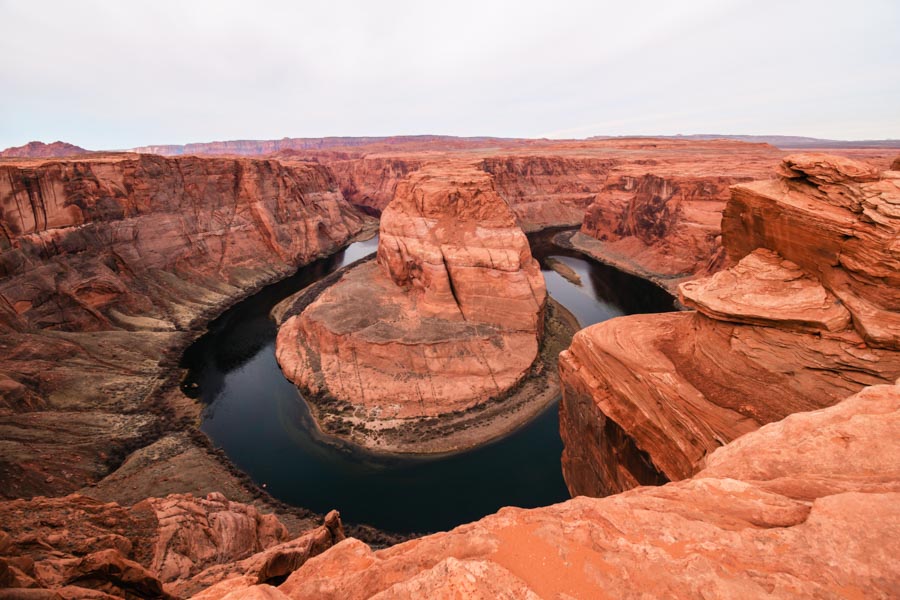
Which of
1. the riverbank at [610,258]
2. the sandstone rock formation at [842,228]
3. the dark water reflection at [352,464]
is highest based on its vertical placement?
the sandstone rock formation at [842,228]

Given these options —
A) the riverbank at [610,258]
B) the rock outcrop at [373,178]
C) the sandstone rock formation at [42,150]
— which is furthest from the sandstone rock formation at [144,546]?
the sandstone rock formation at [42,150]

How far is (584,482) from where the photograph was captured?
17.0 metres

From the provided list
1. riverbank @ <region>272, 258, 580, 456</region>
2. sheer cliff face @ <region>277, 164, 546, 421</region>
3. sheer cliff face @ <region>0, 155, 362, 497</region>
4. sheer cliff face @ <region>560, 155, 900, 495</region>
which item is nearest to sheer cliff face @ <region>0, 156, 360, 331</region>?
sheer cliff face @ <region>0, 155, 362, 497</region>

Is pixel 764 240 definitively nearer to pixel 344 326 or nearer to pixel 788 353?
pixel 788 353

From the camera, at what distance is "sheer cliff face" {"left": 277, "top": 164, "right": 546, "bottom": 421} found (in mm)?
27672

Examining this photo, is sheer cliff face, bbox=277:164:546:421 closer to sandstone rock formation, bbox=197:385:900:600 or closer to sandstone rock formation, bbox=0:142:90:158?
sandstone rock formation, bbox=197:385:900:600

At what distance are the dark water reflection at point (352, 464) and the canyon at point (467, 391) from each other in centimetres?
148

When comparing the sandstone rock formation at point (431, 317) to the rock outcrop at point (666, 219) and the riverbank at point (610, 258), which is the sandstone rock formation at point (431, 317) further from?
the rock outcrop at point (666, 219)

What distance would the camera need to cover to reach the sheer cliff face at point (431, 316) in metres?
27.7


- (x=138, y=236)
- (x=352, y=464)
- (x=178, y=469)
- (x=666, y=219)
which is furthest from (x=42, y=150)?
(x=666, y=219)

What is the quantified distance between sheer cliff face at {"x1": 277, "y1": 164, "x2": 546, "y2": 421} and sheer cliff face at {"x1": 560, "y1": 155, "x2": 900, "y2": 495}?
13071 mm

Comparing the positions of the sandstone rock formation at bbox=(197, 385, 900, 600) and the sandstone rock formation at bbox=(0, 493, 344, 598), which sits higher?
the sandstone rock formation at bbox=(197, 385, 900, 600)

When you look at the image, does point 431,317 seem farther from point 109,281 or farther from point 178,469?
point 109,281

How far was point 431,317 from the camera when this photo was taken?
31141 millimetres
